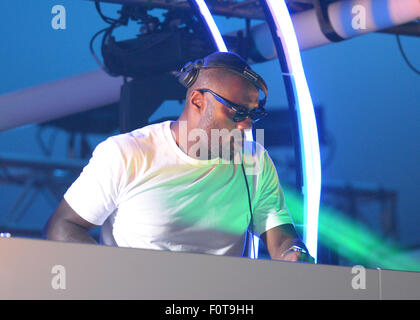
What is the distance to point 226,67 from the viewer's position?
1.69m

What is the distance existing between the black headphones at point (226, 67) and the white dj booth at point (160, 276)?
2.22 feet

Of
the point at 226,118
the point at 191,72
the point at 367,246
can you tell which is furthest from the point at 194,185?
the point at 367,246

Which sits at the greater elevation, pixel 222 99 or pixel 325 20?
pixel 325 20

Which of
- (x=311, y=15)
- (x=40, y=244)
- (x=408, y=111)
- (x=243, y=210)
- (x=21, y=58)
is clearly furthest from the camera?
(x=408, y=111)

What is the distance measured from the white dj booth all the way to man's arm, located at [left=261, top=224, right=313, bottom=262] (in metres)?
0.39

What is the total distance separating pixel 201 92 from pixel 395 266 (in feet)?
7.64

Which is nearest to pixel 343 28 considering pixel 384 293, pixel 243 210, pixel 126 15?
pixel 126 15

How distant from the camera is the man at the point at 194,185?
1.54m

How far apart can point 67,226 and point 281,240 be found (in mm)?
605

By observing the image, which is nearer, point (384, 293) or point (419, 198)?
point (384, 293)

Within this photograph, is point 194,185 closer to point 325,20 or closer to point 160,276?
point 160,276

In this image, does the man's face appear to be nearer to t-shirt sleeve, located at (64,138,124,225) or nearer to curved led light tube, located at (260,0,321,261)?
curved led light tube, located at (260,0,321,261)

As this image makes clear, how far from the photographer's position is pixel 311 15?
2.58m

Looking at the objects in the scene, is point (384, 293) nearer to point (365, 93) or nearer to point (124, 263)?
point (124, 263)
